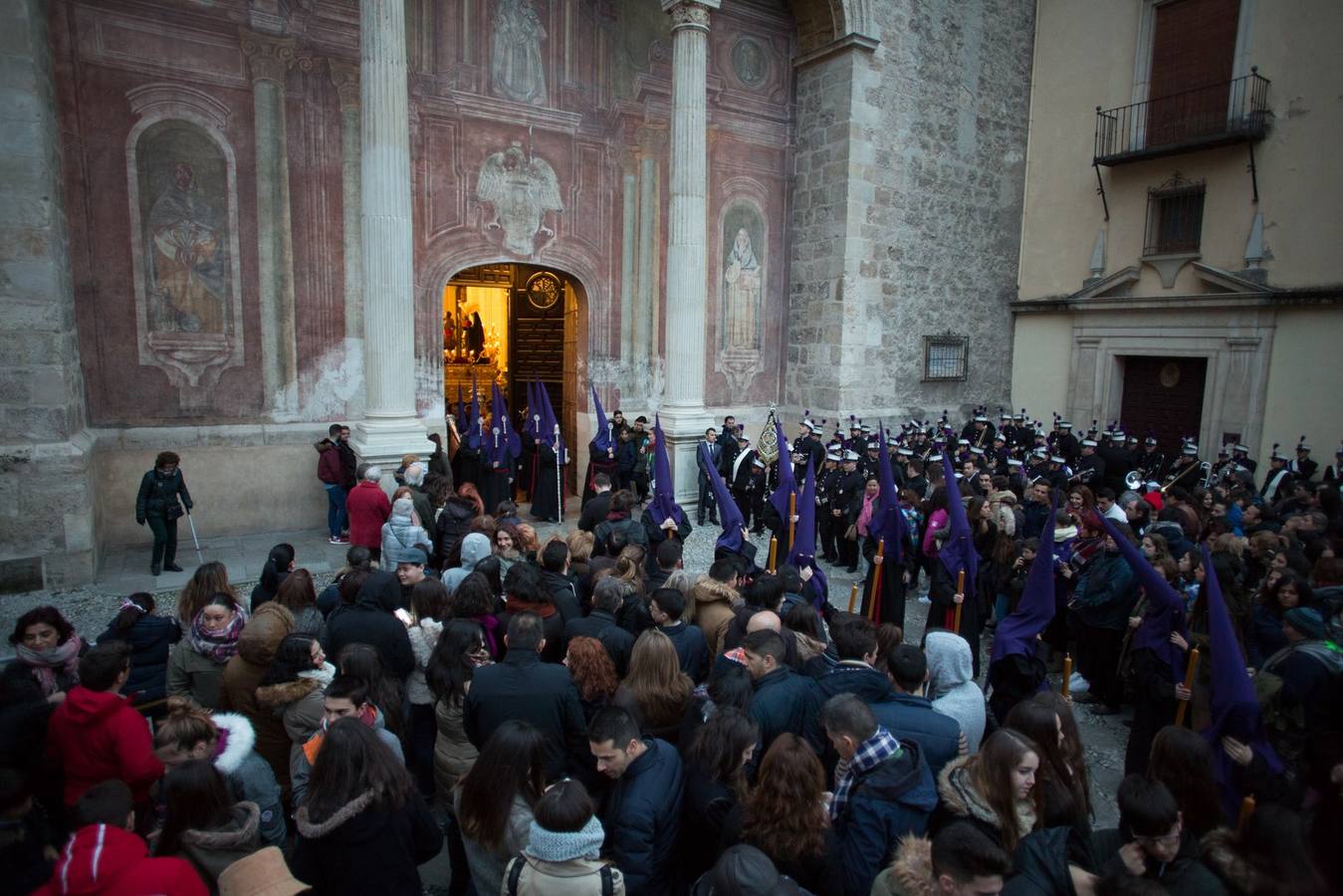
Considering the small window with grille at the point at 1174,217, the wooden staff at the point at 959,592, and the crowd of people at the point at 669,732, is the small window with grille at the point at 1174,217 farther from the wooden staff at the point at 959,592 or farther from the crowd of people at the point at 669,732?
the wooden staff at the point at 959,592

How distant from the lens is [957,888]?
229 centimetres

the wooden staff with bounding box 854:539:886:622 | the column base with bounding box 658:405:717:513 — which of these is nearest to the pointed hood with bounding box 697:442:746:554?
the wooden staff with bounding box 854:539:886:622

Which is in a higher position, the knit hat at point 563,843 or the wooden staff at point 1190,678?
the knit hat at point 563,843

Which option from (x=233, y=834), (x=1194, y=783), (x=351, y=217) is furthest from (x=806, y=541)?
(x=351, y=217)

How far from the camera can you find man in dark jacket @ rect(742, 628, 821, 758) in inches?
139

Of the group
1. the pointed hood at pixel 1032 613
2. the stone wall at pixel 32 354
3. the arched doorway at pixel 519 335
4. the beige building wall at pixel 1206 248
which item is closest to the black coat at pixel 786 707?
the pointed hood at pixel 1032 613

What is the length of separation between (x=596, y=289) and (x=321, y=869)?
466 inches

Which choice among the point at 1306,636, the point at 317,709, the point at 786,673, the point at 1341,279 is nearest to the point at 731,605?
the point at 786,673

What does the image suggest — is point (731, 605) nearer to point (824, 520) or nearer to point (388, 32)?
point (824, 520)

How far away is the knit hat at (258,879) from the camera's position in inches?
93.7

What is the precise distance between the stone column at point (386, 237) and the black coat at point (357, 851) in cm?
816

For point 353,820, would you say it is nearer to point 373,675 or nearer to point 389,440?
point 373,675

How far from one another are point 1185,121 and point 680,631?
1572 centimetres

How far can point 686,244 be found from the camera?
41.9 feet
